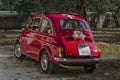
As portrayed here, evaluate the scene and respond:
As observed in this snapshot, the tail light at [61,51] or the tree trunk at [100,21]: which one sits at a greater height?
the tail light at [61,51]

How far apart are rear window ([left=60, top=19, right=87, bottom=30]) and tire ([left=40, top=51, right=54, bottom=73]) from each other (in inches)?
39.6

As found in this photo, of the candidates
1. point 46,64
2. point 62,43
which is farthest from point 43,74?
point 62,43

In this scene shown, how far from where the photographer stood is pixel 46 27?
36.9 ft

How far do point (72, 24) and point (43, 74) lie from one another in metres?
1.92

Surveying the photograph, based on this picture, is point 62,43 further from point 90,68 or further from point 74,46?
point 90,68

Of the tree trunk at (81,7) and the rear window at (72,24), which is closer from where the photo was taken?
the rear window at (72,24)

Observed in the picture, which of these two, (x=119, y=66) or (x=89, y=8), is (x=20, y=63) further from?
(x=89, y=8)

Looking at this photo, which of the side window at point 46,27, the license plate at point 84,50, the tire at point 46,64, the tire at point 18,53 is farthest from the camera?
the tire at point 18,53

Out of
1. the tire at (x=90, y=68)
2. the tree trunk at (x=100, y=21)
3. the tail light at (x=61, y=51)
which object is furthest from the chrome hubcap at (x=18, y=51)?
the tree trunk at (x=100, y=21)

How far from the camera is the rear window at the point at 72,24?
1109cm

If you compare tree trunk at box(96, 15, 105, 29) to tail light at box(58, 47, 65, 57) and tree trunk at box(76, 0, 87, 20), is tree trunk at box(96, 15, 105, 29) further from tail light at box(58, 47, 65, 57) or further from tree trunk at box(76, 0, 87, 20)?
tail light at box(58, 47, 65, 57)

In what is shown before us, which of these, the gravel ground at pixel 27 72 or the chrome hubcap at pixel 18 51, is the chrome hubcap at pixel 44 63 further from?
the chrome hubcap at pixel 18 51

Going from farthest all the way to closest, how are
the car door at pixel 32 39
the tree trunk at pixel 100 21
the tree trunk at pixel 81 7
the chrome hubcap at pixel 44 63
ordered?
the tree trunk at pixel 100 21 → the tree trunk at pixel 81 7 → the car door at pixel 32 39 → the chrome hubcap at pixel 44 63

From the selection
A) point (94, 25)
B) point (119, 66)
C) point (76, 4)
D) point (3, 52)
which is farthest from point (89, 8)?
point (94, 25)
